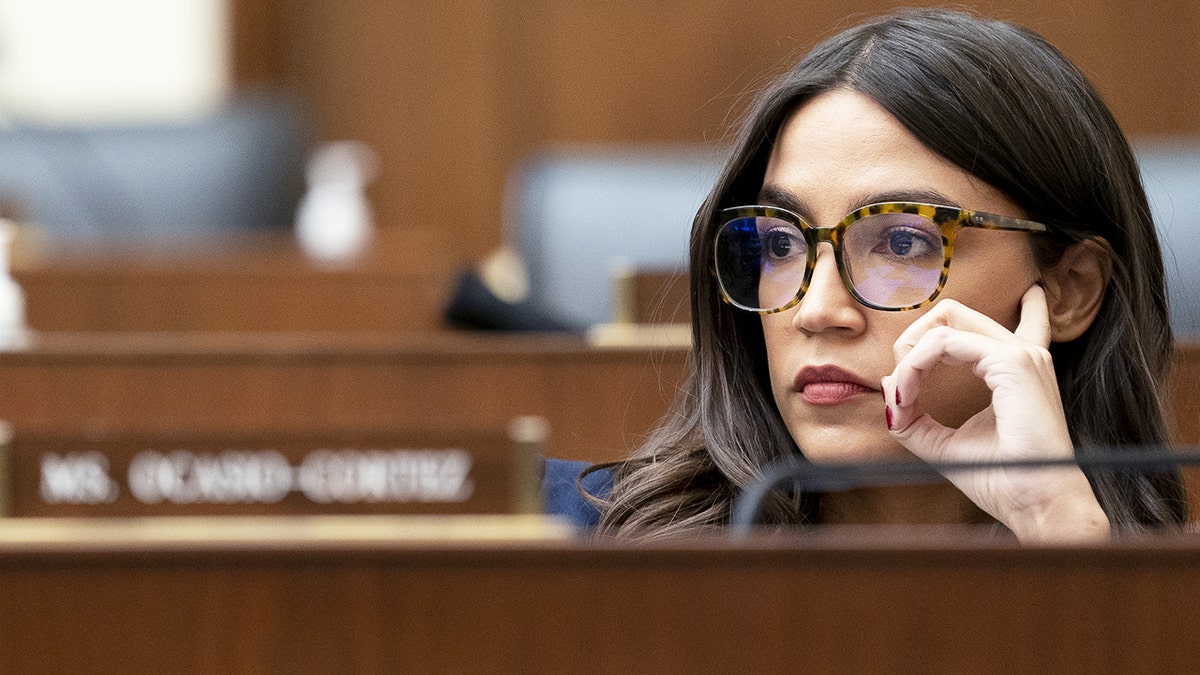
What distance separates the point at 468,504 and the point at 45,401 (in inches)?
47.0

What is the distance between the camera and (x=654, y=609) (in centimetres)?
68

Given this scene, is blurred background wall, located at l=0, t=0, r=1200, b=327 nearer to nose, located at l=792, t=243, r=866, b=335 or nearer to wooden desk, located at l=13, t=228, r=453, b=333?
wooden desk, located at l=13, t=228, r=453, b=333

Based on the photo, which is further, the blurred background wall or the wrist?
the blurred background wall

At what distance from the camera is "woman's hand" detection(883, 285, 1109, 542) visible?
111 centimetres

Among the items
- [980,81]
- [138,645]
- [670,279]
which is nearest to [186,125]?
[670,279]

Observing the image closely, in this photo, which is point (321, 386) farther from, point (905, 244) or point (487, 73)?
point (487, 73)

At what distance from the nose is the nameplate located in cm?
26

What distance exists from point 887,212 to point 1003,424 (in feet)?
0.63

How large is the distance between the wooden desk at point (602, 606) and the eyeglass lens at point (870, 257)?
53 cm

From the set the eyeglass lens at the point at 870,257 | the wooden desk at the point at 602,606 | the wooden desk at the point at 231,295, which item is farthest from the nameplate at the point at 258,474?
the wooden desk at the point at 231,295

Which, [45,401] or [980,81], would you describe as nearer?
[980,81]

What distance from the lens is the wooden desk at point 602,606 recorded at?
673 millimetres

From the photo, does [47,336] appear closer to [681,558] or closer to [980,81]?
[980,81]

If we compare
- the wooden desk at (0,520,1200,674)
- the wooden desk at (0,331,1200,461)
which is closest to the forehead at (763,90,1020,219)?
the wooden desk at (0,520,1200,674)
